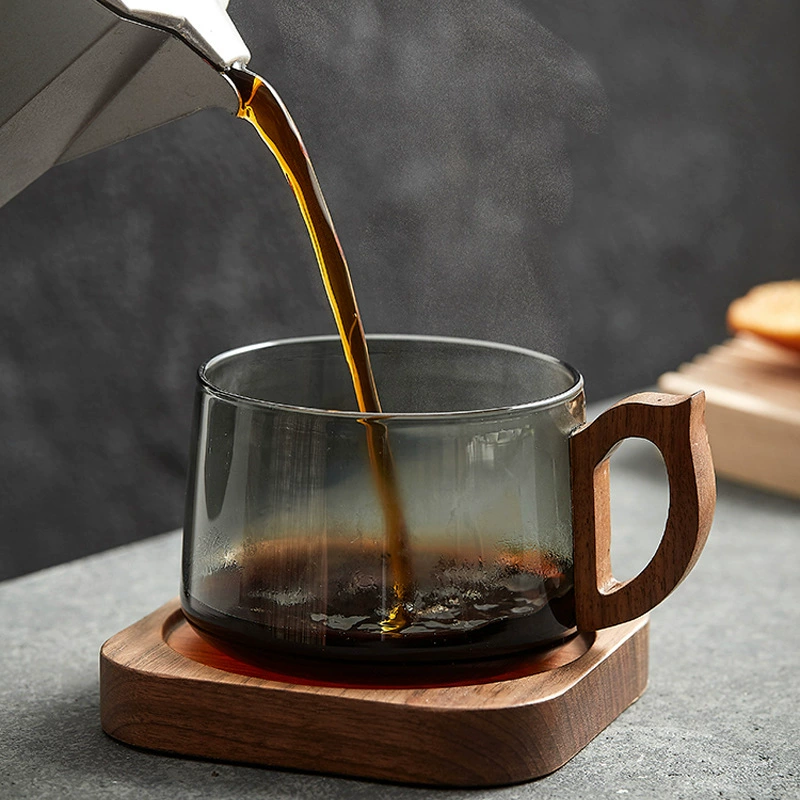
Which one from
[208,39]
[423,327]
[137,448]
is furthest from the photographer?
[423,327]

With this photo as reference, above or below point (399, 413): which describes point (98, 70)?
above

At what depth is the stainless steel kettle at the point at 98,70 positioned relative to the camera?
50 centimetres

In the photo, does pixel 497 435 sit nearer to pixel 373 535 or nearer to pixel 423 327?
pixel 373 535

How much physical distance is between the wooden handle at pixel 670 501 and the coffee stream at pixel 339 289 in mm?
87

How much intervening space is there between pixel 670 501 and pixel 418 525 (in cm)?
11

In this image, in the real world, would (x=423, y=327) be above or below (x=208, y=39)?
below

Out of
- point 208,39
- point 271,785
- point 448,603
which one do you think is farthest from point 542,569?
point 208,39

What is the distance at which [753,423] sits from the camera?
1.03 metres

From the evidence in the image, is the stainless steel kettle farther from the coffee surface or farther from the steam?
the steam

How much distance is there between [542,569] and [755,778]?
14 cm

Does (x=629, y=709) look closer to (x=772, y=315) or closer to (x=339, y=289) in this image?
(x=339, y=289)

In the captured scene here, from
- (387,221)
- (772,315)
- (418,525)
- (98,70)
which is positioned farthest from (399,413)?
(772,315)

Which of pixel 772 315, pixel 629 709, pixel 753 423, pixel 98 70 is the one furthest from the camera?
pixel 772 315

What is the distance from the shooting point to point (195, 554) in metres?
0.58
